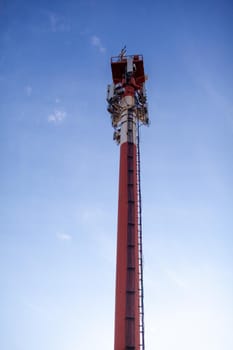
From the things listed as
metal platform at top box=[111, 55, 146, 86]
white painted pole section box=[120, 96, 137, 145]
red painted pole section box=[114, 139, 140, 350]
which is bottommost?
red painted pole section box=[114, 139, 140, 350]

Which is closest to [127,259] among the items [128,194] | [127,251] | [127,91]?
[127,251]

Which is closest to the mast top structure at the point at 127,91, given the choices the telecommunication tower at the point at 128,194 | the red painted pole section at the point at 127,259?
the telecommunication tower at the point at 128,194

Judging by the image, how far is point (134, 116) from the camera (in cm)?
2917

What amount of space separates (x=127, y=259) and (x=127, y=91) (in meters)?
16.3

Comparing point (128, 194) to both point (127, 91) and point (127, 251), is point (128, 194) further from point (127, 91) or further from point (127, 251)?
point (127, 91)

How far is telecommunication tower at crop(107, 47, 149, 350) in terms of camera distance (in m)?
19.5

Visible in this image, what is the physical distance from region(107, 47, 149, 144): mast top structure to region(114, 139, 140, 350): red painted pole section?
14.6ft

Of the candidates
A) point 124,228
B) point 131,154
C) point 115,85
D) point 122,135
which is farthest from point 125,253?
point 115,85

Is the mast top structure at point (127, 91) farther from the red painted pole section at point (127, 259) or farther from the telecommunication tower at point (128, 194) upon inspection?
the red painted pole section at point (127, 259)

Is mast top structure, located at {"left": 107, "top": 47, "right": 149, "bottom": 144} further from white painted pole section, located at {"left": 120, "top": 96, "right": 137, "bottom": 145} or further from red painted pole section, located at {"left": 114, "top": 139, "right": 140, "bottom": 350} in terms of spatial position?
red painted pole section, located at {"left": 114, "top": 139, "right": 140, "bottom": 350}

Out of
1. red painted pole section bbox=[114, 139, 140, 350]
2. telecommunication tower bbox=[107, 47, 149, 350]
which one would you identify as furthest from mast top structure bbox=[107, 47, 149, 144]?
red painted pole section bbox=[114, 139, 140, 350]

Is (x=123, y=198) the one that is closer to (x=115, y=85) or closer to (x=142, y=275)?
(x=142, y=275)

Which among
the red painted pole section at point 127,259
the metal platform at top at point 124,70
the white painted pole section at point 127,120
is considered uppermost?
the metal platform at top at point 124,70

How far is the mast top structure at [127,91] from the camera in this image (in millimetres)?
29797
